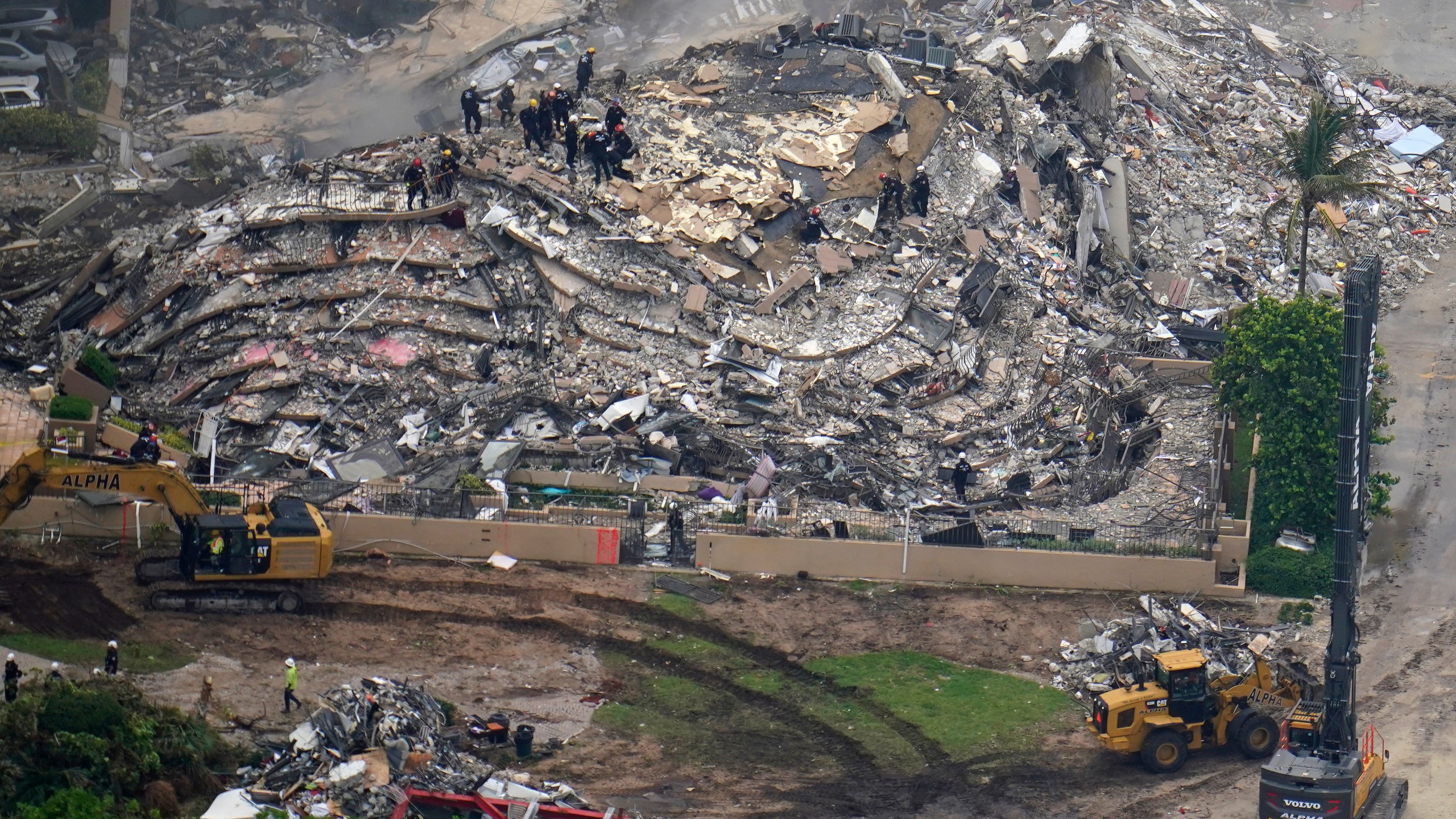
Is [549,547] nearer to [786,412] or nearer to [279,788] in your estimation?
[786,412]

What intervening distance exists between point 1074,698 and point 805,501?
767 centimetres

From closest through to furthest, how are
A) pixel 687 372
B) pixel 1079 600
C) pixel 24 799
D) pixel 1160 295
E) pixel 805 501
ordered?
pixel 24 799
pixel 1079 600
pixel 805 501
pixel 687 372
pixel 1160 295

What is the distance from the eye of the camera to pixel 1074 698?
122ft

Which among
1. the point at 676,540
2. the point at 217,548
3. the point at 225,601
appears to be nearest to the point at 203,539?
the point at 217,548

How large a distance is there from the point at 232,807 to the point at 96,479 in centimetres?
911

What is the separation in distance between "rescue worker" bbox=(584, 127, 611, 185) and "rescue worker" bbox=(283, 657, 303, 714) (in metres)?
16.3

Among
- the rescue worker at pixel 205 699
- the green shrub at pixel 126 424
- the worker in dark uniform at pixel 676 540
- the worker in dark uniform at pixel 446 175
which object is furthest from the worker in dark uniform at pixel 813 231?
the rescue worker at pixel 205 699

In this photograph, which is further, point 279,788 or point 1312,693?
point 1312,693

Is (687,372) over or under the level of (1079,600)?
over

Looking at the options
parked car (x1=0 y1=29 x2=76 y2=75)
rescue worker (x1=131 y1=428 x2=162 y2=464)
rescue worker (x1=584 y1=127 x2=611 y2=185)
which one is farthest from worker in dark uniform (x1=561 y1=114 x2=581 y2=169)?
parked car (x1=0 y1=29 x2=76 y2=75)

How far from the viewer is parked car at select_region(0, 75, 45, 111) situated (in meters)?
53.3

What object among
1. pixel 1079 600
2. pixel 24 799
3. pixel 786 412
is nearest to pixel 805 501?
pixel 786 412

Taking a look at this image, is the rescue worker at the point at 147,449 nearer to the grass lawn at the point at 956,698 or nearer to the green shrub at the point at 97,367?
the green shrub at the point at 97,367

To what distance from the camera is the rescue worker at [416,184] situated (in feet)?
154
